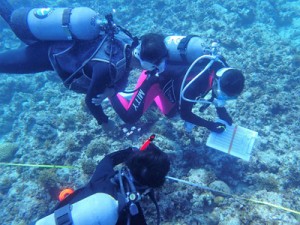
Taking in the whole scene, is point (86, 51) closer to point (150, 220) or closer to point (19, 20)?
point (19, 20)

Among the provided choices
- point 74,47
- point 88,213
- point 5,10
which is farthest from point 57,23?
point 88,213

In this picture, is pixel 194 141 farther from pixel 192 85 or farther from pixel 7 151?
pixel 7 151

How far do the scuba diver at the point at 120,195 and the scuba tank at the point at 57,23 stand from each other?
8.50 ft

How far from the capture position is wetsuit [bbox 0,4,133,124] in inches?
182

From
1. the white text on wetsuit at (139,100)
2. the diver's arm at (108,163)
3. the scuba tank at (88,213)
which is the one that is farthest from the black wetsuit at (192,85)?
the scuba tank at (88,213)

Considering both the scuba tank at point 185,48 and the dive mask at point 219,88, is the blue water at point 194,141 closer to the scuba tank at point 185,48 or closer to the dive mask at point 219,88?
the dive mask at point 219,88

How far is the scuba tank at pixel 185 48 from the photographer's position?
5.05 m

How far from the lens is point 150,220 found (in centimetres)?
426

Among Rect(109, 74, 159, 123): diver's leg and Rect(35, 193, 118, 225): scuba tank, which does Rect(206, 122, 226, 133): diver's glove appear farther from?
Rect(35, 193, 118, 225): scuba tank

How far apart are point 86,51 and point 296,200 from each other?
16.1 ft

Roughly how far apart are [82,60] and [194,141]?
3.09 metres

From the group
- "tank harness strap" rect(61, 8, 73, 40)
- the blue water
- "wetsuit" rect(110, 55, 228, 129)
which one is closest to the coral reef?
the blue water

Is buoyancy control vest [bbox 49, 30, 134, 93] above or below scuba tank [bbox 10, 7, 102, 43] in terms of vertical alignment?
below

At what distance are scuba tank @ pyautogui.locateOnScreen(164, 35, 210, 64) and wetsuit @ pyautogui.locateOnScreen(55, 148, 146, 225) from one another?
2490 millimetres
